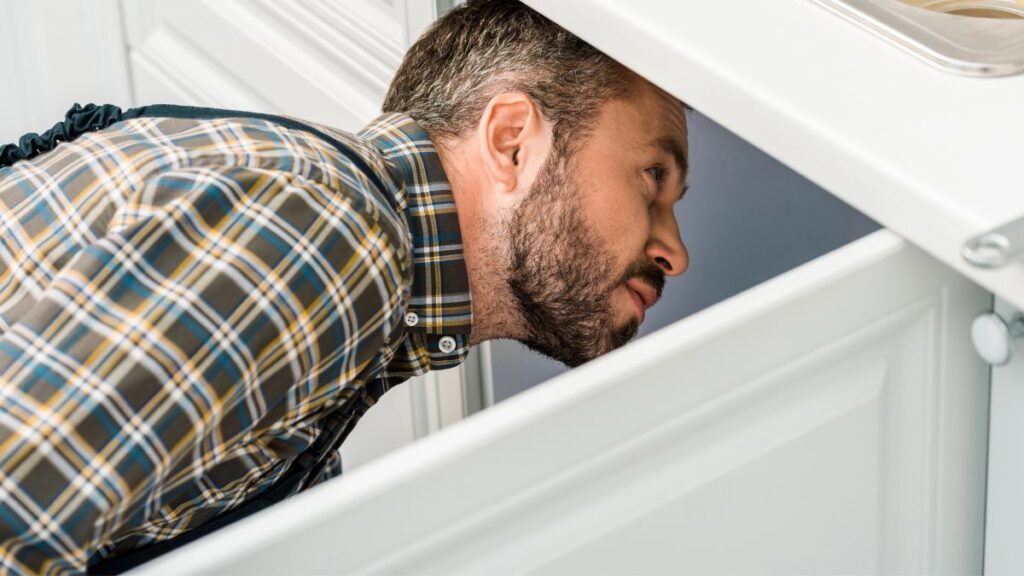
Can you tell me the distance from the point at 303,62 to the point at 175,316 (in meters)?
0.70

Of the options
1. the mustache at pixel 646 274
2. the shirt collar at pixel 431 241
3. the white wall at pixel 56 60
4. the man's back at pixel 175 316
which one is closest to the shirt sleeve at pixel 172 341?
the man's back at pixel 175 316

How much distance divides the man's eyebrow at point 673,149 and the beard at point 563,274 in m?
0.08

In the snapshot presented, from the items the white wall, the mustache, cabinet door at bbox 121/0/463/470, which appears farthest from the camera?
the white wall

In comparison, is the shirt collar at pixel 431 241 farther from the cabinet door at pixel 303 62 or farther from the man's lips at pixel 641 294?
the cabinet door at pixel 303 62

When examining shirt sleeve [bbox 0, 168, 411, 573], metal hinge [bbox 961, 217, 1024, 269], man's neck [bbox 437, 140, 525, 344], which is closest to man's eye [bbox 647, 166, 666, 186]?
man's neck [bbox 437, 140, 525, 344]

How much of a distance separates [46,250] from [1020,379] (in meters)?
0.58

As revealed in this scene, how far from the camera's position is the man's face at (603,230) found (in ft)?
3.14

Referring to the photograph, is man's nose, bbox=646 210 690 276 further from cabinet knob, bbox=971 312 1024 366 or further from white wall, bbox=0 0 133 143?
white wall, bbox=0 0 133 143

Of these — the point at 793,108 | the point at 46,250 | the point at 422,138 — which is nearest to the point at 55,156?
the point at 46,250

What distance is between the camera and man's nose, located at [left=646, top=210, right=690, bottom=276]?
A: 1.03 metres

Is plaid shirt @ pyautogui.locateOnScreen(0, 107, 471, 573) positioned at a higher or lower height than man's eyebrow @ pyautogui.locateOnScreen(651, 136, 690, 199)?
lower

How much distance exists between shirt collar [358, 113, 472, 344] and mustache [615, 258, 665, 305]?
0.15 meters

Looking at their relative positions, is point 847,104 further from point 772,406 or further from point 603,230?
point 603,230

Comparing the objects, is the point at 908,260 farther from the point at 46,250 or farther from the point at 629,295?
the point at 46,250
